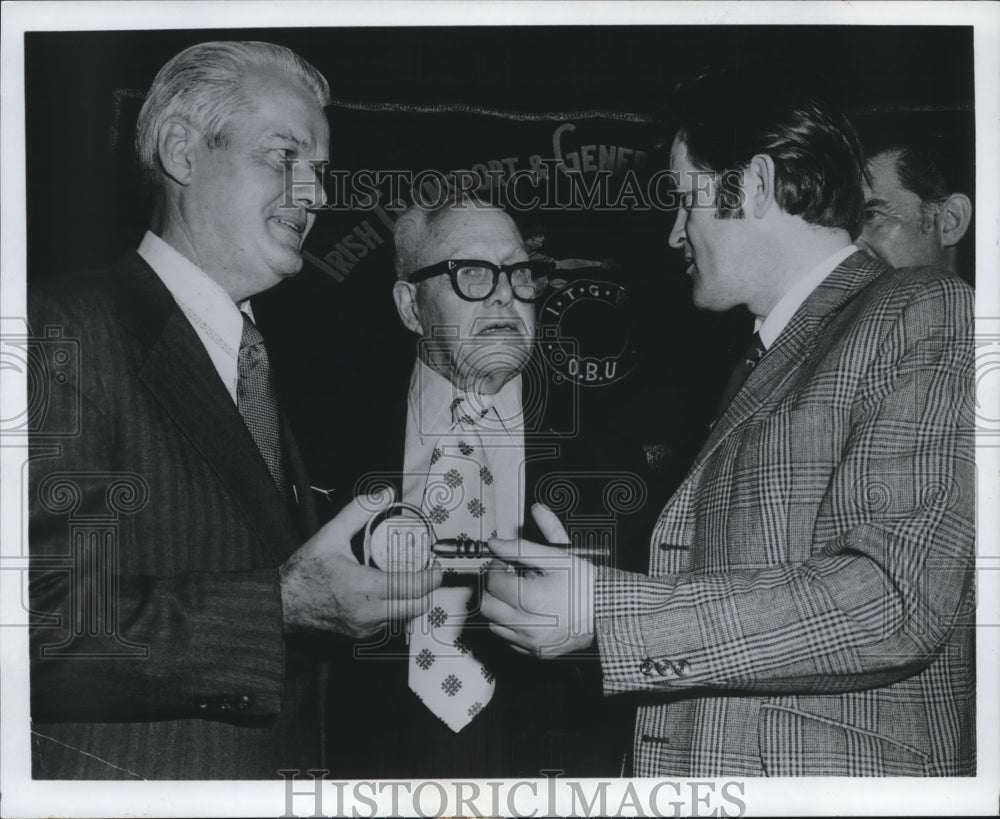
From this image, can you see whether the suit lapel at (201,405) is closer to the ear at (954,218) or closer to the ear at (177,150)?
the ear at (177,150)

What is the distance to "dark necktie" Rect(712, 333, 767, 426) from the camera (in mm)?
2809

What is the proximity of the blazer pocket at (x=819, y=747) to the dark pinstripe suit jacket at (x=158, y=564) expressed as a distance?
3.81 feet

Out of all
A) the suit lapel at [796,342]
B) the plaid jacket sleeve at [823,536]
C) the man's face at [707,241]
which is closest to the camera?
the plaid jacket sleeve at [823,536]

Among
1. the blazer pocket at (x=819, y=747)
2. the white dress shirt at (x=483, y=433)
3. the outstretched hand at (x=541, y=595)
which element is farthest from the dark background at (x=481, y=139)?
the blazer pocket at (x=819, y=747)

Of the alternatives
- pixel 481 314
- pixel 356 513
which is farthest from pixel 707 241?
pixel 356 513

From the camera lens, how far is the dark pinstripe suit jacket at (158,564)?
2754 millimetres

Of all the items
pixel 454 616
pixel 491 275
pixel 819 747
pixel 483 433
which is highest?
pixel 491 275

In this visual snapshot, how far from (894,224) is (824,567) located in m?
0.94

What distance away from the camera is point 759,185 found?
2.82 metres

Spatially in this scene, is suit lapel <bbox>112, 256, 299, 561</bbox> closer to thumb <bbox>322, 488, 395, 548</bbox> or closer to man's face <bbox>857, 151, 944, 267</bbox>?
thumb <bbox>322, 488, 395, 548</bbox>

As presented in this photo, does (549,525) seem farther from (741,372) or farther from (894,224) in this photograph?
(894,224)

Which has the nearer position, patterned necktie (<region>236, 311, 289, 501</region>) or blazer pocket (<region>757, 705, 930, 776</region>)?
blazer pocket (<region>757, 705, 930, 776</region>)

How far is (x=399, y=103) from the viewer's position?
2893mm


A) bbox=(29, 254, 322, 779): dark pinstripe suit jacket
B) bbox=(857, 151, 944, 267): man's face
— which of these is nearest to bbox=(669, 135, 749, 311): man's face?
bbox=(857, 151, 944, 267): man's face
